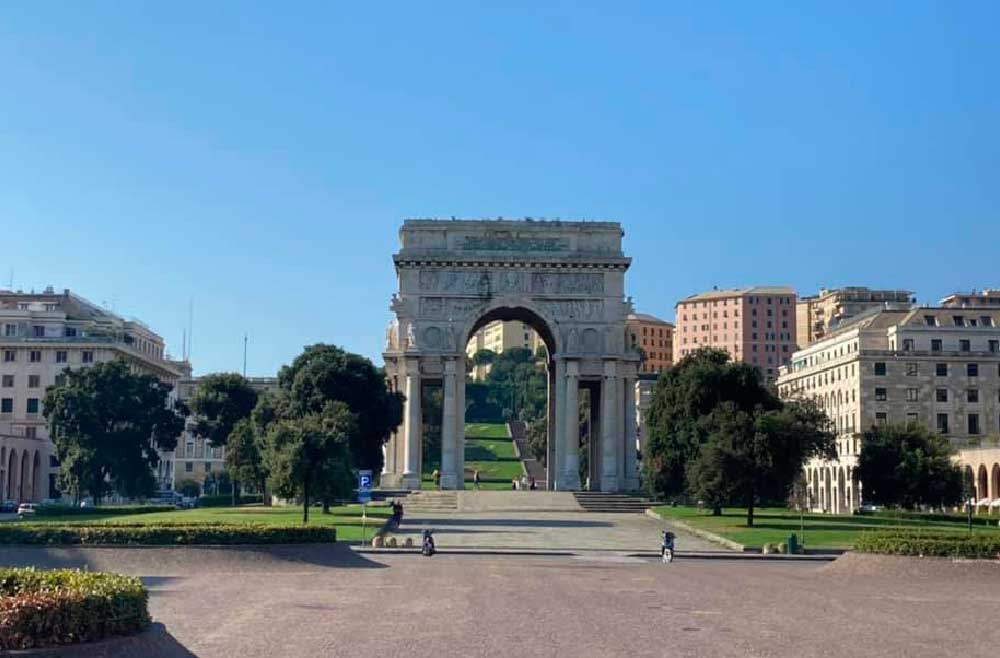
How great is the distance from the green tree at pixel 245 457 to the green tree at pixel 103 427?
51.6ft

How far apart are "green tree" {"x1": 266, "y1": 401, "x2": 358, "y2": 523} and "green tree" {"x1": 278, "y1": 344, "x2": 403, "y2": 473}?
713 inches

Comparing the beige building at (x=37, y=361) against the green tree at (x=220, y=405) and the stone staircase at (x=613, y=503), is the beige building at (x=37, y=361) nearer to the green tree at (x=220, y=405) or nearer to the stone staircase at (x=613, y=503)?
the green tree at (x=220, y=405)

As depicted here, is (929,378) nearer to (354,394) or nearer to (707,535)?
(354,394)

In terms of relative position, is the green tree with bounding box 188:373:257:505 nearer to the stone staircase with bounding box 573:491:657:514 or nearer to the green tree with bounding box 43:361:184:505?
the green tree with bounding box 43:361:184:505

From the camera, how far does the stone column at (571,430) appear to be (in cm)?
9750

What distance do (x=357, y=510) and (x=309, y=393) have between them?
975 centimetres

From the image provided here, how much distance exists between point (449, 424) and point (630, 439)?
14.2m

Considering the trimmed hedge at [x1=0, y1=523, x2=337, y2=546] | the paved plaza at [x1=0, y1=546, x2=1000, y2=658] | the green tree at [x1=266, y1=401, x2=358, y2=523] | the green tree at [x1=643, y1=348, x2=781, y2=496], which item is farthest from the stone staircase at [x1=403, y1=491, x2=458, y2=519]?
the trimmed hedge at [x1=0, y1=523, x2=337, y2=546]

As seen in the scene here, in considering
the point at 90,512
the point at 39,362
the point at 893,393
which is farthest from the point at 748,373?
the point at 39,362

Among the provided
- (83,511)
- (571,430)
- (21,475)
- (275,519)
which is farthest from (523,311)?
(21,475)

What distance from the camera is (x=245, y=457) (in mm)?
89625

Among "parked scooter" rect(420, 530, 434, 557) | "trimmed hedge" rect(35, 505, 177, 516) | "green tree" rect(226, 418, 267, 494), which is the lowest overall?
"parked scooter" rect(420, 530, 434, 557)

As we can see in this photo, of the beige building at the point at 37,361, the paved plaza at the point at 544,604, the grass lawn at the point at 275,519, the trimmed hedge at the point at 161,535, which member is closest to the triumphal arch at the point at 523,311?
the grass lawn at the point at 275,519

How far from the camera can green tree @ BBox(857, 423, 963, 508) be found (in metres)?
83.5
